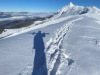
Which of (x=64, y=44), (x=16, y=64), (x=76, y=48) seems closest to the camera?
(x=16, y=64)

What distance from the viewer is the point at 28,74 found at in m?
3.82

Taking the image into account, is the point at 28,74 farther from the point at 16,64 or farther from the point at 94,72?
the point at 94,72

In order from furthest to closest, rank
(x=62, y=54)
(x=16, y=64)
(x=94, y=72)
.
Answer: (x=62, y=54) < (x=16, y=64) < (x=94, y=72)

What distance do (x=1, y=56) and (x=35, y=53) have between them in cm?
128

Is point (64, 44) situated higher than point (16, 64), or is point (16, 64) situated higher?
point (64, 44)

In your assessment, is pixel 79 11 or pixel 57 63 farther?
pixel 79 11

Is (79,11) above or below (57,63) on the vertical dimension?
above

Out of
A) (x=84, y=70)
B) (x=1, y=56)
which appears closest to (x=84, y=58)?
(x=84, y=70)

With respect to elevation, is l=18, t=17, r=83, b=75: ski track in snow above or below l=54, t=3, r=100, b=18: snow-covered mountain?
below

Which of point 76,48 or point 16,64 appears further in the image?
point 76,48

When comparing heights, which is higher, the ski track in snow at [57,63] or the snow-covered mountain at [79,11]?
the snow-covered mountain at [79,11]

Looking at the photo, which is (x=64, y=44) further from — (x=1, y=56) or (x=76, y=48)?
(x=1, y=56)

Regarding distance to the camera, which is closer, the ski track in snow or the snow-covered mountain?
the ski track in snow

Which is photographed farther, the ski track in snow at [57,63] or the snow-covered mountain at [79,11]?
the snow-covered mountain at [79,11]
